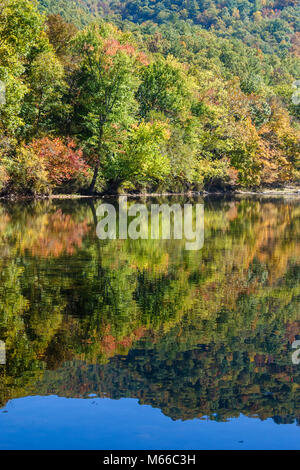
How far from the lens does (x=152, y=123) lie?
51188 millimetres

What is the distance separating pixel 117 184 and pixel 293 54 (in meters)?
108

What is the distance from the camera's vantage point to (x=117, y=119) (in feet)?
148

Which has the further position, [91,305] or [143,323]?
[91,305]

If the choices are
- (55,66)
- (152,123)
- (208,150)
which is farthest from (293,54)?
(55,66)

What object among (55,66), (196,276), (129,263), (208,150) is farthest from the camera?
(208,150)

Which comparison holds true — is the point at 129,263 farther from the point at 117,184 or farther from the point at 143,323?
the point at 117,184

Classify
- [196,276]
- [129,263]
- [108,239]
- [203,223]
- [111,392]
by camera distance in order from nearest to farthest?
[111,392], [196,276], [129,263], [108,239], [203,223]

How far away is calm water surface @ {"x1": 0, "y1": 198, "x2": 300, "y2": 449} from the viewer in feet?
18.9
